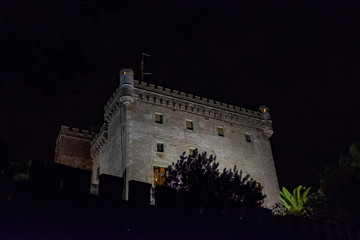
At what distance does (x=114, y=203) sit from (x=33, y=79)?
12.9 feet

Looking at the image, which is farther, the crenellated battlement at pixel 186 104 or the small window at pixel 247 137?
the small window at pixel 247 137

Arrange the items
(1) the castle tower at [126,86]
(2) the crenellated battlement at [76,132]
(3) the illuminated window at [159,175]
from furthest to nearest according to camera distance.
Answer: (2) the crenellated battlement at [76,132], (1) the castle tower at [126,86], (3) the illuminated window at [159,175]

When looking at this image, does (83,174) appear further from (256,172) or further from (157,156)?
(256,172)

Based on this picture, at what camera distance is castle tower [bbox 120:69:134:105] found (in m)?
29.6

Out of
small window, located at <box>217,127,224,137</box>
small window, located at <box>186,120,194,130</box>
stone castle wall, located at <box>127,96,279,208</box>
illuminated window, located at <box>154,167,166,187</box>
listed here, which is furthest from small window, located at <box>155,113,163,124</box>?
small window, located at <box>217,127,224,137</box>

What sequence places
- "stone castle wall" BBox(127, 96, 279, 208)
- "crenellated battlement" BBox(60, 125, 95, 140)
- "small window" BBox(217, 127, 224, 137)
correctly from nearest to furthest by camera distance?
"stone castle wall" BBox(127, 96, 279, 208)
"small window" BBox(217, 127, 224, 137)
"crenellated battlement" BBox(60, 125, 95, 140)

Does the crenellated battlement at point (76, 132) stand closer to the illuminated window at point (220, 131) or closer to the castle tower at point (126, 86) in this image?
the castle tower at point (126, 86)

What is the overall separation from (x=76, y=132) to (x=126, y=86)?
843 centimetres

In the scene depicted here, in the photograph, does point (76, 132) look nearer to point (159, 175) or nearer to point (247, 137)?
point (159, 175)

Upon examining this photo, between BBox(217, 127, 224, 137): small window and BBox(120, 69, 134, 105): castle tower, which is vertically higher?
BBox(120, 69, 134, 105): castle tower

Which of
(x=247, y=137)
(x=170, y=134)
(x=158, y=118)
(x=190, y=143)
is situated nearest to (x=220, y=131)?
(x=247, y=137)

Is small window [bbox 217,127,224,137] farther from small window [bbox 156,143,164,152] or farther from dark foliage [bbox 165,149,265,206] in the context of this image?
dark foliage [bbox 165,149,265,206]

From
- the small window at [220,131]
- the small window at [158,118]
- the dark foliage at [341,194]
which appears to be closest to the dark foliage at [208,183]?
the dark foliage at [341,194]

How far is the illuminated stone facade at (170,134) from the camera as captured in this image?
28.1m
